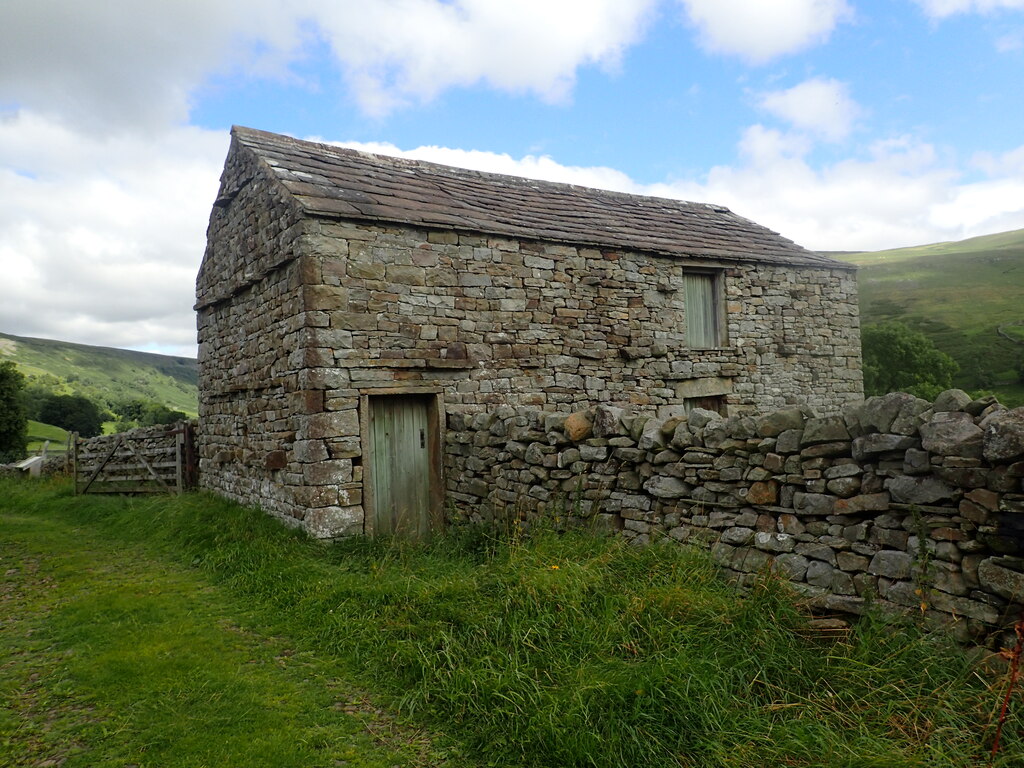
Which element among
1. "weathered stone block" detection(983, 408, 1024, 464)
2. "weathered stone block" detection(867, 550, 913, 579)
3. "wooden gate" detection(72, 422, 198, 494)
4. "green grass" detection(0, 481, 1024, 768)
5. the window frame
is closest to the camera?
"green grass" detection(0, 481, 1024, 768)

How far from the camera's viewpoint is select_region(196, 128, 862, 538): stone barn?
26.2 ft

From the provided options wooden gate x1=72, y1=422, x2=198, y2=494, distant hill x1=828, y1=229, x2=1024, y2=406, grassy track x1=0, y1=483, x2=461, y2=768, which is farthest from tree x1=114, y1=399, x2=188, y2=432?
distant hill x1=828, y1=229, x2=1024, y2=406

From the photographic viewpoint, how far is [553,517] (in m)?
6.41

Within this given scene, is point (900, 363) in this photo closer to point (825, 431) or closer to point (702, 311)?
point (702, 311)

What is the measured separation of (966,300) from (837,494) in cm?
6888

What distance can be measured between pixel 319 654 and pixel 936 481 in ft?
14.0

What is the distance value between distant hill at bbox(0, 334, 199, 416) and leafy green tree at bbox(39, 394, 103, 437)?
4527cm

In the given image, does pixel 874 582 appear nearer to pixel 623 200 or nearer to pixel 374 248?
pixel 374 248

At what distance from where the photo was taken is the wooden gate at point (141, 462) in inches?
471

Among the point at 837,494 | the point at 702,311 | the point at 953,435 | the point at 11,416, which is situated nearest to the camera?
the point at 953,435

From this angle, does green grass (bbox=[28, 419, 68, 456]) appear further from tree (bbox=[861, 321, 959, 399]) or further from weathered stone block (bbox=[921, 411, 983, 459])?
weathered stone block (bbox=[921, 411, 983, 459])

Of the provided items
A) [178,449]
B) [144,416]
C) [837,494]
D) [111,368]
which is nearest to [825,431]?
[837,494]

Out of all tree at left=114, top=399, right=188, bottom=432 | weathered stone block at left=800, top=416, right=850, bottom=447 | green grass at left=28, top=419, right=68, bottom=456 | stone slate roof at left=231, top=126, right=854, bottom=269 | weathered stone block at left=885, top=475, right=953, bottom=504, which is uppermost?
stone slate roof at left=231, top=126, right=854, bottom=269

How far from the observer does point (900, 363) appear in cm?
2997
